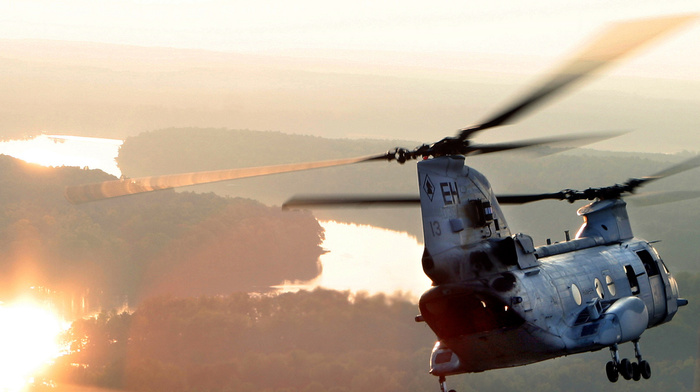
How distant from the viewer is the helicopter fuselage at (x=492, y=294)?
32781 millimetres

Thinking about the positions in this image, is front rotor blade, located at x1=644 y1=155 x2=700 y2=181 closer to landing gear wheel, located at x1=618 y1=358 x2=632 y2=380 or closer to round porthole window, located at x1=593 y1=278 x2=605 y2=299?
round porthole window, located at x1=593 y1=278 x2=605 y2=299

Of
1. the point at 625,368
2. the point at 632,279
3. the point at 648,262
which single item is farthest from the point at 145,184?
the point at 648,262

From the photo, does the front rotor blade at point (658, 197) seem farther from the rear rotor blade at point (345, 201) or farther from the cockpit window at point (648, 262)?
the rear rotor blade at point (345, 201)

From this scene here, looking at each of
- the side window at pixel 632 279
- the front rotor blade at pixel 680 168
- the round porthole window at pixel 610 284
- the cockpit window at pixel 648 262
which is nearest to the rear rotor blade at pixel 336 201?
the round porthole window at pixel 610 284

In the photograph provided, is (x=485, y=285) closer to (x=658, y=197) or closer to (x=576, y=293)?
(x=576, y=293)

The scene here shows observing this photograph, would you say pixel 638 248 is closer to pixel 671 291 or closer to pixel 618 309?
pixel 671 291

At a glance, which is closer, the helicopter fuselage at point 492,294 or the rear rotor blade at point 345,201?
the rear rotor blade at point 345,201

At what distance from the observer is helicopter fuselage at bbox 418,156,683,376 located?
32.8 metres

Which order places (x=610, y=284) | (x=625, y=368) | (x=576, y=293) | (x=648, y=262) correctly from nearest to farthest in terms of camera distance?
(x=576, y=293) < (x=625, y=368) < (x=610, y=284) < (x=648, y=262)

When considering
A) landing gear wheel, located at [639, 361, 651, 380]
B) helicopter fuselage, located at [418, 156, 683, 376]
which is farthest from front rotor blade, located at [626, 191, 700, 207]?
landing gear wheel, located at [639, 361, 651, 380]

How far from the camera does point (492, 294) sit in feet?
107

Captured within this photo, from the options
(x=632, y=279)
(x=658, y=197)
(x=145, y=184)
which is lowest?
(x=632, y=279)

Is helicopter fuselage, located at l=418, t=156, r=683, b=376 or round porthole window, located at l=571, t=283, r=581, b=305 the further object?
round porthole window, located at l=571, t=283, r=581, b=305

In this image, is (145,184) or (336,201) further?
(336,201)
